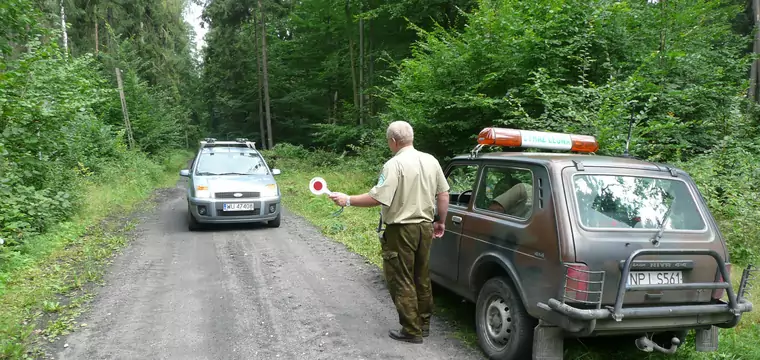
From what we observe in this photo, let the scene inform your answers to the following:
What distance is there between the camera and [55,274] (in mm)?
6047

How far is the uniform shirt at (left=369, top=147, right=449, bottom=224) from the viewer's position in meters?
3.98

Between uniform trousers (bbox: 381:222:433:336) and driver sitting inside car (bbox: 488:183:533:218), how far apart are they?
0.67 metres

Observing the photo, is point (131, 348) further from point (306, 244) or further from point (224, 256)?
point (306, 244)

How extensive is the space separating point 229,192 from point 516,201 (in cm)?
655

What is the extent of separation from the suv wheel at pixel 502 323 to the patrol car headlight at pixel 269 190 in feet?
20.6

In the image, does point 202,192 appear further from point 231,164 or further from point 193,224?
point 231,164

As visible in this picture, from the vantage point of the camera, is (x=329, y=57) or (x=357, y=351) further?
(x=329, y=57)

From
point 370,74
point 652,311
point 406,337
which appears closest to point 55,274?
point 406,337

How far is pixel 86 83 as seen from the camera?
9.96 metres

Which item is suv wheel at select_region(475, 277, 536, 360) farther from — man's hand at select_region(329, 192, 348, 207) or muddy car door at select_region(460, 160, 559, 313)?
man's hand at select_region(329, 192, 348, 207)

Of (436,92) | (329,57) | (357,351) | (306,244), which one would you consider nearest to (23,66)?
(306,244)

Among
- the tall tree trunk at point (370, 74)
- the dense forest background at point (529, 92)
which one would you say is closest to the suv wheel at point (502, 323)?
the dense forest background at point (529, 92)

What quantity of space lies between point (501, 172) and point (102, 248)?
666 cm

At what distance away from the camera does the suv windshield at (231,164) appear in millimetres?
10008
